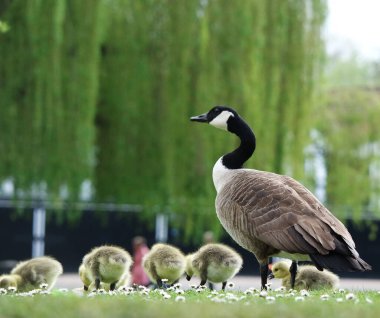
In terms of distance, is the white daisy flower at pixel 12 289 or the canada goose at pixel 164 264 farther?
the canada goose at pixel 164 264

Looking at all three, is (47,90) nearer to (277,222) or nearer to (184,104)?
(184,104)

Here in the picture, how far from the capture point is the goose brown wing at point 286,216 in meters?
9.69

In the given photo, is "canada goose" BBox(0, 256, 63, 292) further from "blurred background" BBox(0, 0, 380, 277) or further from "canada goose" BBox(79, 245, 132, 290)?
"blurred background" BBox(0, 0, 380, 277)

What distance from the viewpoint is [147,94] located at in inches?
934

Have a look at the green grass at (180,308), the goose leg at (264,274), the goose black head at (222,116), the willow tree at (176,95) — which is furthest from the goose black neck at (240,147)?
the willow tree at (176,95)

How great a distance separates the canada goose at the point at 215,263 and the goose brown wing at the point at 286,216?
942 millimetres

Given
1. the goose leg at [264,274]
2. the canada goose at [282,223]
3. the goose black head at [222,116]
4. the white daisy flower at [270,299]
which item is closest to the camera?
the white daisy flower at [270,299]

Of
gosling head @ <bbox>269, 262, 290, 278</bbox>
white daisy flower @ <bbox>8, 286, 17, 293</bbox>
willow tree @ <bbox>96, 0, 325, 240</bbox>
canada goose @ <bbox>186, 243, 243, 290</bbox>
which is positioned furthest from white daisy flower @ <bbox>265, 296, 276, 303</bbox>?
willow tree @ <bbox>96, 0, 325, 240</bbox>

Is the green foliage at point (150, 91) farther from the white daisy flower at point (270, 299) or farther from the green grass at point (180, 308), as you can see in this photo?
the green grass at point (180, 308)

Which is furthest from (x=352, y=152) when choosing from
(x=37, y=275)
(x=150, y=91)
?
(x=37, y=275)

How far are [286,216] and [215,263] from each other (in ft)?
5.26

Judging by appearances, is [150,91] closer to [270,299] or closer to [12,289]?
[12,289]

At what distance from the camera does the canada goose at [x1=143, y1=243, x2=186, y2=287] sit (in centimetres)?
1155

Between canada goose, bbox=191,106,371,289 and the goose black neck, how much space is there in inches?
22.4
